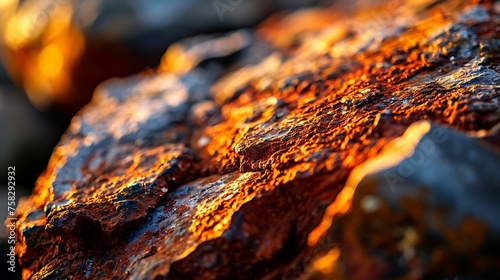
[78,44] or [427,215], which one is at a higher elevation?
[78,44]

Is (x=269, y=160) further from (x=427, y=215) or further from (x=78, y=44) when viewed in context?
(x=78, y=44)

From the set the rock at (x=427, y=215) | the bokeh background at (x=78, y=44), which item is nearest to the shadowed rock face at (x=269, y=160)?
the rock at (x=427, y=215)

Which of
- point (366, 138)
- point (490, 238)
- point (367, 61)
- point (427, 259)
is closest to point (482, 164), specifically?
point (490, 238)

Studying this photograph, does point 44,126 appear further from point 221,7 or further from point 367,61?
point 367,61

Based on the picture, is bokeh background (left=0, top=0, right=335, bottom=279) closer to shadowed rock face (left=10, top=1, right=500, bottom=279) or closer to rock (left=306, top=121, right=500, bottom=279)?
shadowed rock face (left=10, top=1, right=500, bottom=279)

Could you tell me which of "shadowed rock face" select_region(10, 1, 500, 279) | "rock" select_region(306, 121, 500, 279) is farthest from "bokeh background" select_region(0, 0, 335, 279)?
"rock" select_region(306, 121, 500, 279)

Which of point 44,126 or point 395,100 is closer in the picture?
point 395,100

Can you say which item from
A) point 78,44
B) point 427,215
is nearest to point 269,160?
point 427,215
